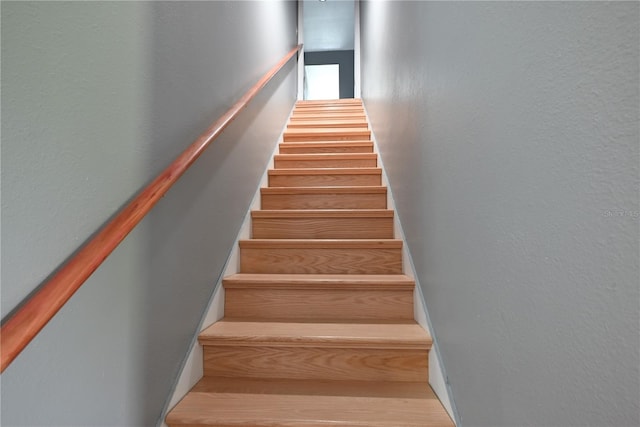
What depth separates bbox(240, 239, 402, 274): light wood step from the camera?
1737mm

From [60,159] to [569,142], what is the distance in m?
0.86

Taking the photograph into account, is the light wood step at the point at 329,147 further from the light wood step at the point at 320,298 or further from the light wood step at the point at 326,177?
the light wood step at the point at 320,298

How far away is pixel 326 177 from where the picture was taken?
246cm

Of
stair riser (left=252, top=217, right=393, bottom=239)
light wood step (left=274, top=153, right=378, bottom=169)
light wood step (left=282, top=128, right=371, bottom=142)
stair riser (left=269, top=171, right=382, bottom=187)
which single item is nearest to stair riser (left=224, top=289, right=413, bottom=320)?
stair riser (left=252, top=217, right=393, bottom=239)

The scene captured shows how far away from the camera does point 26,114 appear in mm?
589

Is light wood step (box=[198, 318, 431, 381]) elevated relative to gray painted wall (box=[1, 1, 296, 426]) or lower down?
lower down


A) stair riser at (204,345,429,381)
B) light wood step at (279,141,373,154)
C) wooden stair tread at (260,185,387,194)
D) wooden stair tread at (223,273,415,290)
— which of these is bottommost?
stair riser at (204,345,429,381)

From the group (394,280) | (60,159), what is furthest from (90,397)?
(394,280)

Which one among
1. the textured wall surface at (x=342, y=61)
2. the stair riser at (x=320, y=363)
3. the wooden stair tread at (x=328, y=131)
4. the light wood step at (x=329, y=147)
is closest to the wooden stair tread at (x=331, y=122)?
the wooden stair tread at (x=328, y=131)

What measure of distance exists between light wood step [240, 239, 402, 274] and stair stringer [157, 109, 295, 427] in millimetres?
99

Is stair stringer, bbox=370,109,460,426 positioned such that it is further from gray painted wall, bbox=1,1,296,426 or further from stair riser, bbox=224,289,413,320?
gray painted wall, bbox=1,1,296,426

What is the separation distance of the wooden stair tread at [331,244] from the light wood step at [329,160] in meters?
1.09

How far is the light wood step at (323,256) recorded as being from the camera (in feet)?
5.70

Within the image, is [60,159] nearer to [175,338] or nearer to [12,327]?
[12,327]
